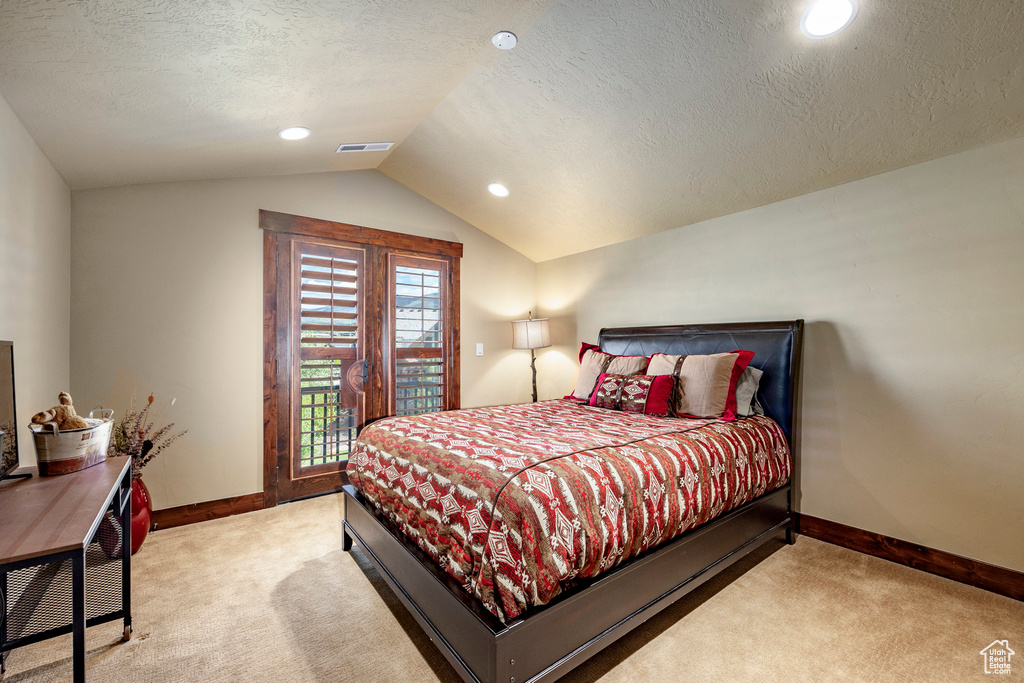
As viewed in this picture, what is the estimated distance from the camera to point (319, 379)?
347 cm

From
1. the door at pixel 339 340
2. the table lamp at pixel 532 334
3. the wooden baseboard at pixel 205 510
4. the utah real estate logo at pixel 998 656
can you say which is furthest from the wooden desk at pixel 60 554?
the table lamp at pixel 532 334

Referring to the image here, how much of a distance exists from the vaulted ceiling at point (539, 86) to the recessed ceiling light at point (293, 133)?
0.20ft

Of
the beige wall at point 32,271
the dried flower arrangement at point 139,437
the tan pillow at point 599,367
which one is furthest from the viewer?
the tan pillow at point 599,367

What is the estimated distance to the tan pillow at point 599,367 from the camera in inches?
126

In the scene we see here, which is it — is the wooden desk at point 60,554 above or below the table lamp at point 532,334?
below

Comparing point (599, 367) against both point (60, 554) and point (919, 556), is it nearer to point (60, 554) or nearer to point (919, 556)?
point (919, 556)

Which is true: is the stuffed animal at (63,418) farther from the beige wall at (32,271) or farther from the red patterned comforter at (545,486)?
the red patterned comforter at (545,486)

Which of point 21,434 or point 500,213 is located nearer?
point 21,434

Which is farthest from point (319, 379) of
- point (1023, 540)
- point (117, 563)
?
point (1023, 540)

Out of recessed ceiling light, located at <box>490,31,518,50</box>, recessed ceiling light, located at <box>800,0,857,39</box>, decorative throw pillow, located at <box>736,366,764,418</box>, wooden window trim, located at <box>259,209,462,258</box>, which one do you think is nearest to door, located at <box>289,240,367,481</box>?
wooden window trim, located at <box>259,209,462,258</box>

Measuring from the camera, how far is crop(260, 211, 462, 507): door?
130 inches

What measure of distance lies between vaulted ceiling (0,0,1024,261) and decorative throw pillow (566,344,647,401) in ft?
3.90

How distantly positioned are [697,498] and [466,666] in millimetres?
1128

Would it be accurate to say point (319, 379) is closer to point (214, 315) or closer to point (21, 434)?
point (214, 315)
